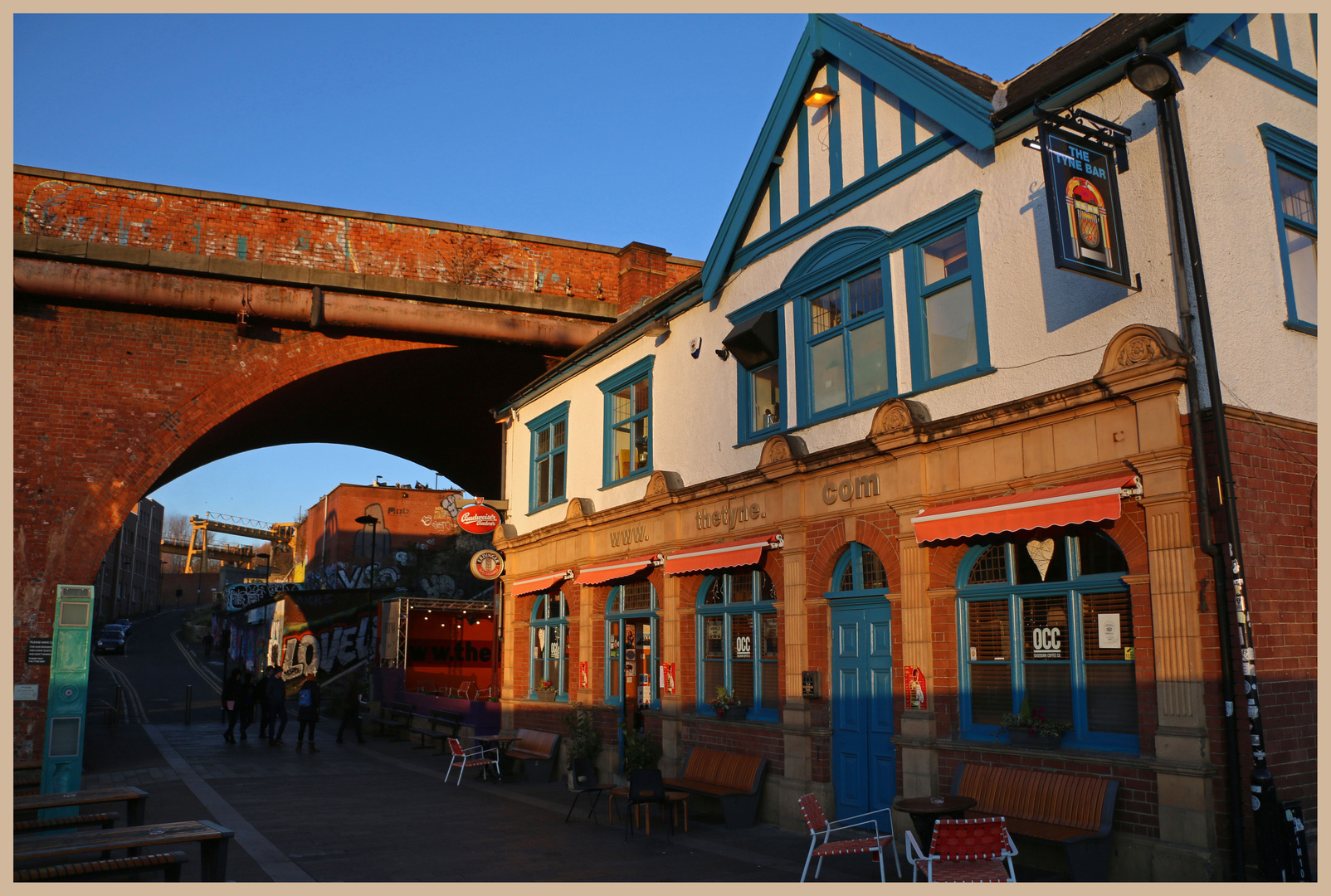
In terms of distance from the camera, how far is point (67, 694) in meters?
14.0

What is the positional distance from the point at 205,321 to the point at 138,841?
47.9ft

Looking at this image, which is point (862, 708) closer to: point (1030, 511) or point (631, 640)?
point (1030, 511)

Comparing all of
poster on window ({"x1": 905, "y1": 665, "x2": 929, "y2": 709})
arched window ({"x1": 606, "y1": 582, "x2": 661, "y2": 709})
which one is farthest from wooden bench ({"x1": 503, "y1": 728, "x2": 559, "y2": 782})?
poster on window ({"x1": 905, "y1": 665, "x2": 929, "y2": 709})

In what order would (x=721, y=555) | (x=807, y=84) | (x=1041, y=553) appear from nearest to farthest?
(x=1041, y=553), (x=807, y=84), (x=721, y=555)

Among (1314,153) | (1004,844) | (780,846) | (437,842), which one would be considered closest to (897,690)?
(780,846)

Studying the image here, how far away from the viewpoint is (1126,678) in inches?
348

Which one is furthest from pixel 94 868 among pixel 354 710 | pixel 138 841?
pixel 354 710

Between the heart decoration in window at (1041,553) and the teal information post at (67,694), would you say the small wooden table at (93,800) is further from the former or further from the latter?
the heart decoration in window at (1041,553)

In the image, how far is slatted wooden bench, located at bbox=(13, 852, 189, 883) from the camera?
7.11 m

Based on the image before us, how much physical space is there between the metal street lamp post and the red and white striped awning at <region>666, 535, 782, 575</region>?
19.8 feet

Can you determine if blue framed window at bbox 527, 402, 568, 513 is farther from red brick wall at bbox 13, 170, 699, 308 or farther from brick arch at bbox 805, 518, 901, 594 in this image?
brick arch at bbox 805, 518, 901, 594

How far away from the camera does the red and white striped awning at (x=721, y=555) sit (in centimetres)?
1325

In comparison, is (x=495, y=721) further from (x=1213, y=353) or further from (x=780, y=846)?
(x=1213, y=353)

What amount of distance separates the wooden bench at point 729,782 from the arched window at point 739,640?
27.8 inches
